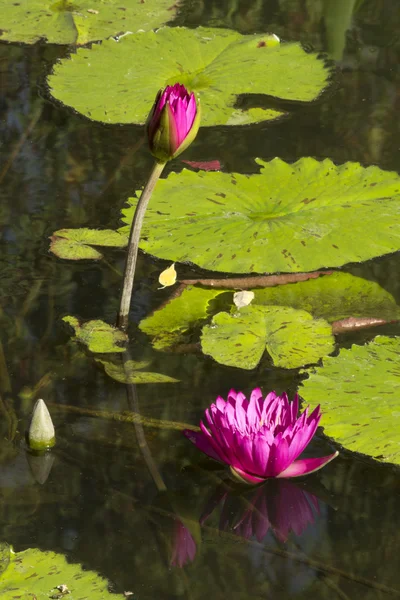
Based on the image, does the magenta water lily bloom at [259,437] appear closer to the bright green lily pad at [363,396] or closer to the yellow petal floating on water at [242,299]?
the bright green lily pad at [363,396]

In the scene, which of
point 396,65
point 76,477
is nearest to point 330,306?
point 76,477

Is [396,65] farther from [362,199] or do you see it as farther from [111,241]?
[111,241]

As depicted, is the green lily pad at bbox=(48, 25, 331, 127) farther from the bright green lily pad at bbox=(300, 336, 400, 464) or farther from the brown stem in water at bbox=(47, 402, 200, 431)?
the brown stem in water at bbox=(47, 402, 200, 431)

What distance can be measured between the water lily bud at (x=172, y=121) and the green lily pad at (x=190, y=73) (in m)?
1.24

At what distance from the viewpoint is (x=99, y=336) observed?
2092 millimetres

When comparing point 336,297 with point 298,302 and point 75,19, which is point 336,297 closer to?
point 298,302

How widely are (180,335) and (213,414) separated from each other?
491mm

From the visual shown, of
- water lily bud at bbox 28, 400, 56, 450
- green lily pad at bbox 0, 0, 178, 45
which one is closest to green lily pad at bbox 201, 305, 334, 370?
water lily bud at bbox 28, 400, 56, 450

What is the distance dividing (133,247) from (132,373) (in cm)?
29

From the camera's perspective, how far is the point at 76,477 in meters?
1.70

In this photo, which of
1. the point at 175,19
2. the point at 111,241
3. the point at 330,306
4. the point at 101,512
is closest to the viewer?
the point at 101,512

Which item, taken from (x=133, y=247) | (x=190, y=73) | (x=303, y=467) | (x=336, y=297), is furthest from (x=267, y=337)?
(x=190, y=73)

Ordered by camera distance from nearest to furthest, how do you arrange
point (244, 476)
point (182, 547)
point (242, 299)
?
point (182, 547) < point (244, 476) < point (242, 299)

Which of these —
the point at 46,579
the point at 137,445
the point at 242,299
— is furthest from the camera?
the point at 242,299
